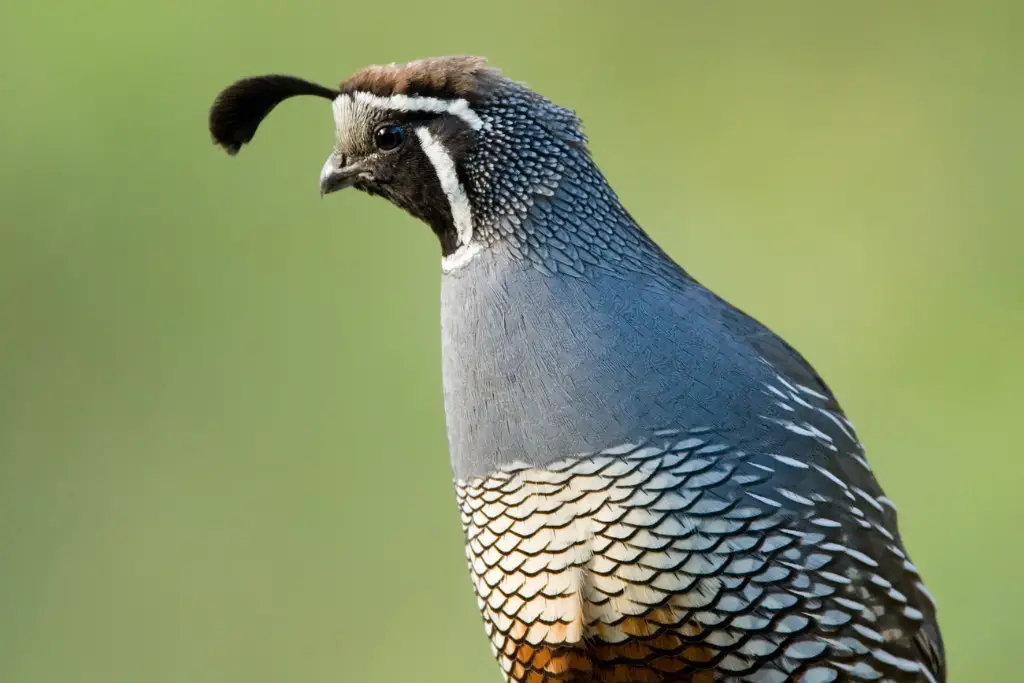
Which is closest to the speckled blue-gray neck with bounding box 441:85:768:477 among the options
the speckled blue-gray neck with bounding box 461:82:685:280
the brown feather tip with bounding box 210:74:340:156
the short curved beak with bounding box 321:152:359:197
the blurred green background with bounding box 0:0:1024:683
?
the speckled blue-gray neck with bounding box 461:82:685:280

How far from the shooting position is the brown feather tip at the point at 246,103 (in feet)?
5.70

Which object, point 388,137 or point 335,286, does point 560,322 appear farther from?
point 335,286

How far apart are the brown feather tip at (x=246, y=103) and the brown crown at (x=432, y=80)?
139 mm

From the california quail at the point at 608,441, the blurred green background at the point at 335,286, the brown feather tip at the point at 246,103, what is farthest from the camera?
the blurred green background at the point at 335,286

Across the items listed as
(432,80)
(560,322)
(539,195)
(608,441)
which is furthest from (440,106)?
(608,441)

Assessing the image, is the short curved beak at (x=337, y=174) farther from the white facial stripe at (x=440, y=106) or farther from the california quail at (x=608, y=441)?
the white facial stripe at (x=440, y=106)

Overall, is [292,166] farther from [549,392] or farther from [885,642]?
[885,642]

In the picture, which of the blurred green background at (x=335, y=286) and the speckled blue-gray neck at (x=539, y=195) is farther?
the blurred green background at (x=335, y=286)

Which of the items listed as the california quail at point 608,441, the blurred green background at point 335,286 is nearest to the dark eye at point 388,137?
the california quail at point 608,441

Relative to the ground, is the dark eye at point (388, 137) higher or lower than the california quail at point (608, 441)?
higher

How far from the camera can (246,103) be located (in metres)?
1.76

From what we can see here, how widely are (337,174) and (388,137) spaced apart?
10cm

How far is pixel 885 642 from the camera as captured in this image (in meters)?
1.55

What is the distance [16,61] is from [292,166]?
731 millimetres
